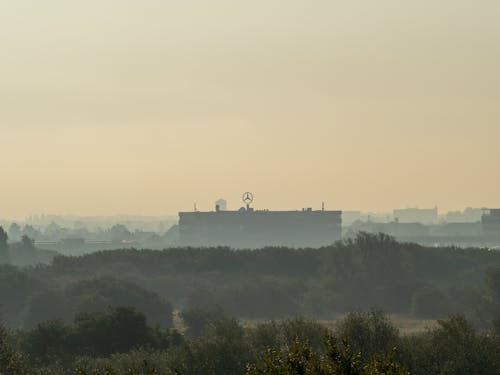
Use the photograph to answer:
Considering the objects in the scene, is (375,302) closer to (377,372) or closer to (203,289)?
(203,289)

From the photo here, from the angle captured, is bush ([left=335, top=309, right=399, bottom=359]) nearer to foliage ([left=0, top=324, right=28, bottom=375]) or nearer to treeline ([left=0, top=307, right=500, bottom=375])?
treeline ([left=0, top=307, right=500, bottom=375])

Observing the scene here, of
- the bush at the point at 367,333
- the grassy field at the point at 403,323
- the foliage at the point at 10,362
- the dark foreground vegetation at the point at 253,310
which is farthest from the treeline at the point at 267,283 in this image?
the foliage at the point at 10,362

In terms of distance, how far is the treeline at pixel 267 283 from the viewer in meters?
121

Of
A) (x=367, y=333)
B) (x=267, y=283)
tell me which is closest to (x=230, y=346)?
(x=367, y=333)

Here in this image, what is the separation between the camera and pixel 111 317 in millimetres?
82188

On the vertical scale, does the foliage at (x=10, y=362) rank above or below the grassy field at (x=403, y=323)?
above

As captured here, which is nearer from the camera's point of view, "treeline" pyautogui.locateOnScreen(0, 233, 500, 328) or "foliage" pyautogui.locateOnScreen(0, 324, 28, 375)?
"foliage" pyautogui.locateOnScreen(0, 324, 28, 375)

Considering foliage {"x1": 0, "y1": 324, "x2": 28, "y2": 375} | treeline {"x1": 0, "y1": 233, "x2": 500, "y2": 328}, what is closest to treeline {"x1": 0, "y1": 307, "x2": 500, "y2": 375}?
foliage {"x1": 0, "y1": 324, "x2": 28, "y2": 375}

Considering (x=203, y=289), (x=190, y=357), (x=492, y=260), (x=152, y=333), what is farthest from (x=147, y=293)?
(x=492, y=260)

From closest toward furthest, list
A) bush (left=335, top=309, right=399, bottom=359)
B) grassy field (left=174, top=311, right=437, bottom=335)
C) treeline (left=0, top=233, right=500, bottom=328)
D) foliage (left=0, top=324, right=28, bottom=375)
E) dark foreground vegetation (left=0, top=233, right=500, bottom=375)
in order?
foliage (left=0, top=324, right=28, bottom=375) → dark foreground vegetation (left=0, top=233, right=500, bottom=375) → bush (left=335, top=309, right=399, bottom=359) → grassy field (left=174, top=311, right=437, bottom=335) → treeline (left=0, top=233, right=500, bottom=328)

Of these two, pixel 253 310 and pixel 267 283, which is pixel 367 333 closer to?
pixel 253 310

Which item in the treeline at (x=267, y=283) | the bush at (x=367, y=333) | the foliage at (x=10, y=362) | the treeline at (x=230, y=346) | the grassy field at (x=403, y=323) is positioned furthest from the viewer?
the treeline at (x=267, y=283)

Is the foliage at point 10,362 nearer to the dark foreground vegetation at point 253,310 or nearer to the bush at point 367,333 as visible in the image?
the dark foreground vegetation at point 253,310

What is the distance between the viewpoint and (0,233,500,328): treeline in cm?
12088
